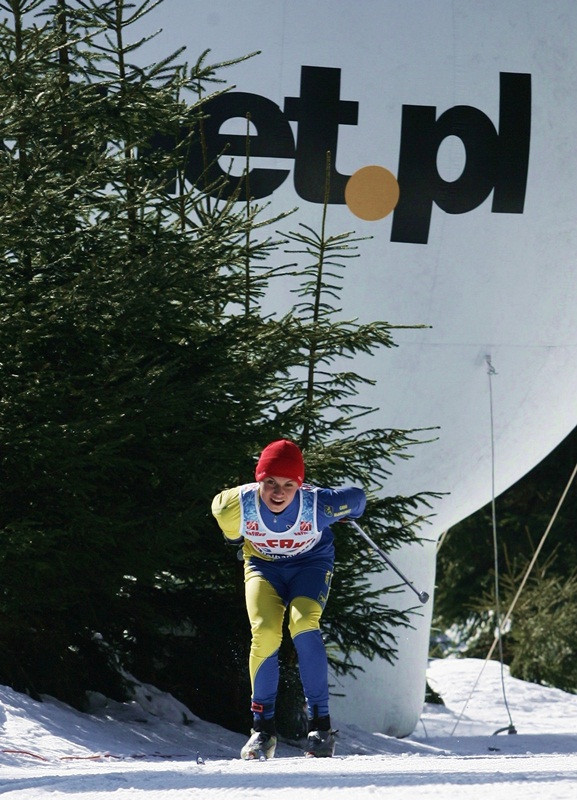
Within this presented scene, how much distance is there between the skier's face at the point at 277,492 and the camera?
5.94 metres

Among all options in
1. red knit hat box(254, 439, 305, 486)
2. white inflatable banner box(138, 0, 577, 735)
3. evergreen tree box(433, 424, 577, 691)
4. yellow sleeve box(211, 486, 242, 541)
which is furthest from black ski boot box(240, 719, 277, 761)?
evergreen tree box(433, 424, 577, 691)

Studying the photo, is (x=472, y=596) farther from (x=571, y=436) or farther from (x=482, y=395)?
(x=482, y=395)

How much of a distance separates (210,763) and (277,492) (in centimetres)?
117

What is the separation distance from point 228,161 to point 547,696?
750cm

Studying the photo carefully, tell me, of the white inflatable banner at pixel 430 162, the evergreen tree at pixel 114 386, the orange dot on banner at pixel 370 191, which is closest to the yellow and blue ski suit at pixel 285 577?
the evergreen tree at pixel 114 386

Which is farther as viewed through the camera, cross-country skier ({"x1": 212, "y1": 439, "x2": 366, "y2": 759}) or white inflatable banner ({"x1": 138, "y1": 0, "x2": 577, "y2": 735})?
white inflatable banner ({"x1": 138, "y1": 0, "x2": 577, "y2": 735})

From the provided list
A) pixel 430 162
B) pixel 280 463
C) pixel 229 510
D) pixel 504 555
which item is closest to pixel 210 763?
pixel 229 510

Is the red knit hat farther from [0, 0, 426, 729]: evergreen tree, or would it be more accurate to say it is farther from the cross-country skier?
[0, 0, 426, 729]: evergreen tree

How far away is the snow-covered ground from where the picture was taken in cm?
441

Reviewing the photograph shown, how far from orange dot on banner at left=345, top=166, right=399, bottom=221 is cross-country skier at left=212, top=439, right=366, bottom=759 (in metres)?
3.76

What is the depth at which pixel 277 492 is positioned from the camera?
5949 mm

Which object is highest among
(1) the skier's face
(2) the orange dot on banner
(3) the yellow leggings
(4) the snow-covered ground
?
(2) the orange dot on banner

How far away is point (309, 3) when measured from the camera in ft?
31.6

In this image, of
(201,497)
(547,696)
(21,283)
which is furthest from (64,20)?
(547,696)
